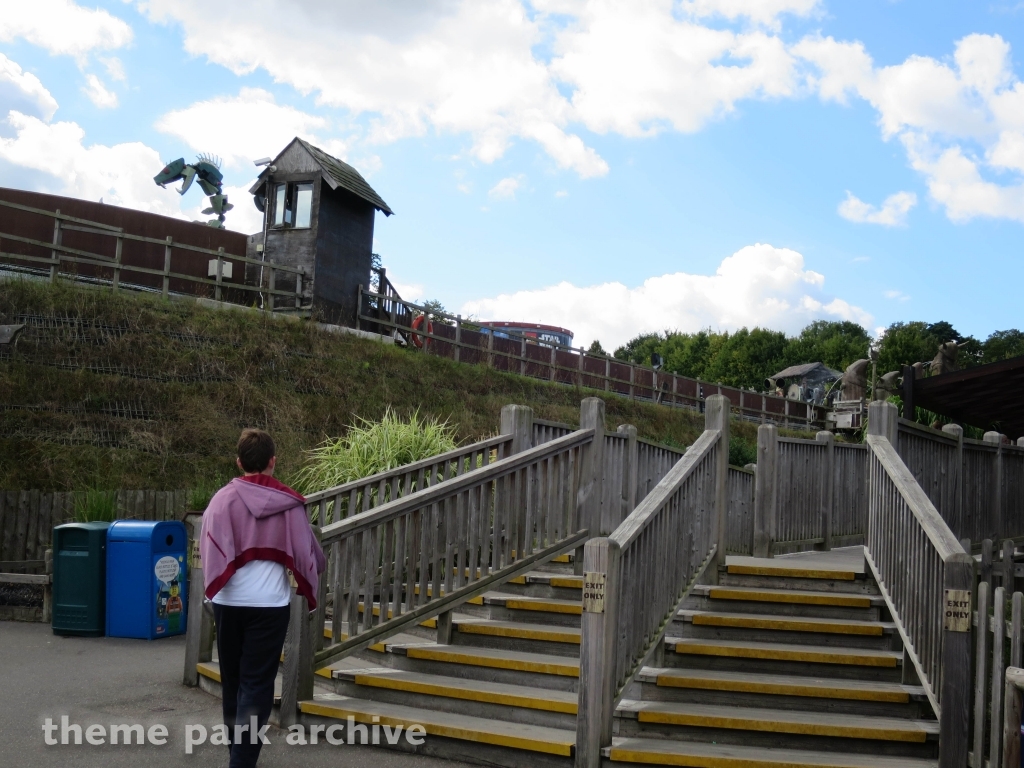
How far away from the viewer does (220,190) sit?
30641 mm

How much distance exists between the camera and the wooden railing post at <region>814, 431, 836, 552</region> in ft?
36.3

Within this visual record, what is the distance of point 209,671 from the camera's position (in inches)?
→ 293

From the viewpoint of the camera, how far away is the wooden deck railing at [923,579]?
5.39 metres

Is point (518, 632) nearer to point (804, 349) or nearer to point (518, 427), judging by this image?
point (518, 427)

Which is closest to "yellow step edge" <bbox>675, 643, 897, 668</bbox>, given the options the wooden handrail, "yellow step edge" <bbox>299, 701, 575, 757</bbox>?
"yellow step edge" <bbox>299, 701, 575, 757</bbox>

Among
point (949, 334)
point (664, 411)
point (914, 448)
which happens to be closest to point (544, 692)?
point (914, 448)

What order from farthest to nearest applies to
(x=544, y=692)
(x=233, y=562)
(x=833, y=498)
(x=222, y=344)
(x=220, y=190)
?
(x=220, y=190), (x=222, y=344), (x=833, y=498), (x=544, y=692), (x=233, y=562)

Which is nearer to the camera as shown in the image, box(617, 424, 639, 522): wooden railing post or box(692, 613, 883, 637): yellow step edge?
box(692, 613, 883, 637): yellow step edge

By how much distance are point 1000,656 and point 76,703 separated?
6108 mm

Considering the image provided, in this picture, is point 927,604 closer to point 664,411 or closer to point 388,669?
point 388,669

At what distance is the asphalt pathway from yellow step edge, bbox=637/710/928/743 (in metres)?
1.35

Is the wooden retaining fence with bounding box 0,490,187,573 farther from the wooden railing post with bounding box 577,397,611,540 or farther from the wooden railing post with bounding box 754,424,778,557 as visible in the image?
the wooden railing post with bounding box 754,424,778,557

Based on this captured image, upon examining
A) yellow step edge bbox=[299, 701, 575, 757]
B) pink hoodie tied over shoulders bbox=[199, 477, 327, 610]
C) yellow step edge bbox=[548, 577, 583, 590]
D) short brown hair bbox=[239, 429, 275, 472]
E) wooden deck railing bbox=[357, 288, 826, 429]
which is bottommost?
yellow step edge bbox=[299, 701, 575, 757]

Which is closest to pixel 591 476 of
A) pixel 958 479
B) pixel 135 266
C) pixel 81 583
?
pixel 958 479
